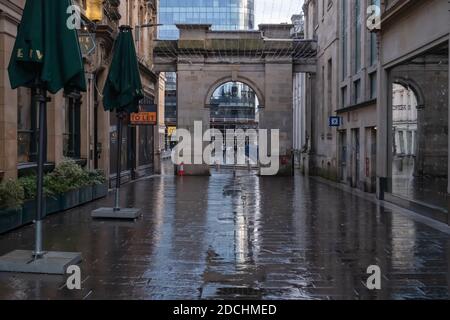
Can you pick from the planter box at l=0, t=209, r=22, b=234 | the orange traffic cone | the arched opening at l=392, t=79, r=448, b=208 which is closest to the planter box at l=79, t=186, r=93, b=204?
the planter box at l=0, t=209, r=22, b=234

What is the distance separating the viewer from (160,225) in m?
11.3

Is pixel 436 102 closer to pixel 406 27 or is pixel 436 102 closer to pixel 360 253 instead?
pixel 406 27

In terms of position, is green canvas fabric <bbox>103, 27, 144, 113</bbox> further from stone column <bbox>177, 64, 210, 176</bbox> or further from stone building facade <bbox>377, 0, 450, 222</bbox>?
stone column <bbox>177, 64, 210, 176</bbox>

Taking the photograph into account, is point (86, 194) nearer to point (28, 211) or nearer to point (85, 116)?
point (85, 116)

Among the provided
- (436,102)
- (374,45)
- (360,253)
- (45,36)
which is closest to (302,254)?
(360,253)

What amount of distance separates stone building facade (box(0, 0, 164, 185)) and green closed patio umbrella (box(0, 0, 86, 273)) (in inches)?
171

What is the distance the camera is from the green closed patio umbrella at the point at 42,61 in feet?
23.2

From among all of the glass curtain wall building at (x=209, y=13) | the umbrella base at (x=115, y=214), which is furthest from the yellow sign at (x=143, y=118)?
the glass curtain wall building at (x=209, y=13)

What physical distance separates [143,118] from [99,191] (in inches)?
348

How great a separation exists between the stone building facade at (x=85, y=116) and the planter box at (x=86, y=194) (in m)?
1.03

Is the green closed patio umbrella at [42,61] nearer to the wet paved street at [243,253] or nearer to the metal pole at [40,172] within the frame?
the metal pole at [40,172]

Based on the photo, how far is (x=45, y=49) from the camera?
707 cm

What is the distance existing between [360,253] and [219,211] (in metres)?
5.51

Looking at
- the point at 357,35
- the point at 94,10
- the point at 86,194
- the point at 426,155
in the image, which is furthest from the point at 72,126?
the point at 426,155
